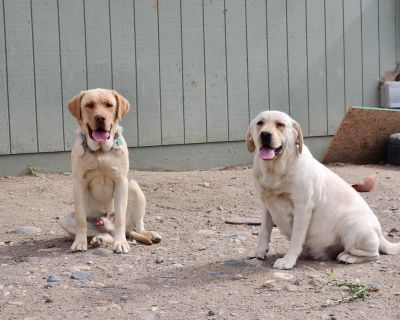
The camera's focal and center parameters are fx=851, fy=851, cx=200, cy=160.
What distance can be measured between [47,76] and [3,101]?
497 millimetres

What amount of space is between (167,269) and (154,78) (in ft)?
12.4

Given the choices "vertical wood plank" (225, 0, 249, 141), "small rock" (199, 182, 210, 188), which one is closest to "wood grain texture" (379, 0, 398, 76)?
"vertical wood plank" (225, 0, 249, 141)

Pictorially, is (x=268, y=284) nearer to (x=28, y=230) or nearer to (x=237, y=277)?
(x=237, y=277)

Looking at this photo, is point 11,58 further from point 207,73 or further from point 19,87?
point 207,73

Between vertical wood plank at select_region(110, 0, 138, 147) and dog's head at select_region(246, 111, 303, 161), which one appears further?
vertical wood plank at select_region(110, 0, 138, 147)

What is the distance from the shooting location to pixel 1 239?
6.42 metres

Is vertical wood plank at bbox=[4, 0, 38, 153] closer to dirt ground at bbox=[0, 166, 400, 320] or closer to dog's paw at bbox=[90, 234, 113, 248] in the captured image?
dirt ground at bbox=[0, 166, 400, 320]

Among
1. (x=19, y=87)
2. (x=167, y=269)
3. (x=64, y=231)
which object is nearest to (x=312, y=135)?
(x=19, y=87)

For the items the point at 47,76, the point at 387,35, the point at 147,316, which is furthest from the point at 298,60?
the point at 147,316

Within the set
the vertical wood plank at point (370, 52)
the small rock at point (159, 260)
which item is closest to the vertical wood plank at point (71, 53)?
the small rock at point (159, 260)

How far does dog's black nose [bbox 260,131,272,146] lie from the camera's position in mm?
5285

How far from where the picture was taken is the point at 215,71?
9141 mm

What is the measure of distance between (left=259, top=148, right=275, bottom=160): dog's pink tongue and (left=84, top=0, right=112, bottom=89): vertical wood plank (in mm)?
3604

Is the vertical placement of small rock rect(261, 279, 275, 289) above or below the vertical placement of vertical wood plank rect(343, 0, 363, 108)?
below
